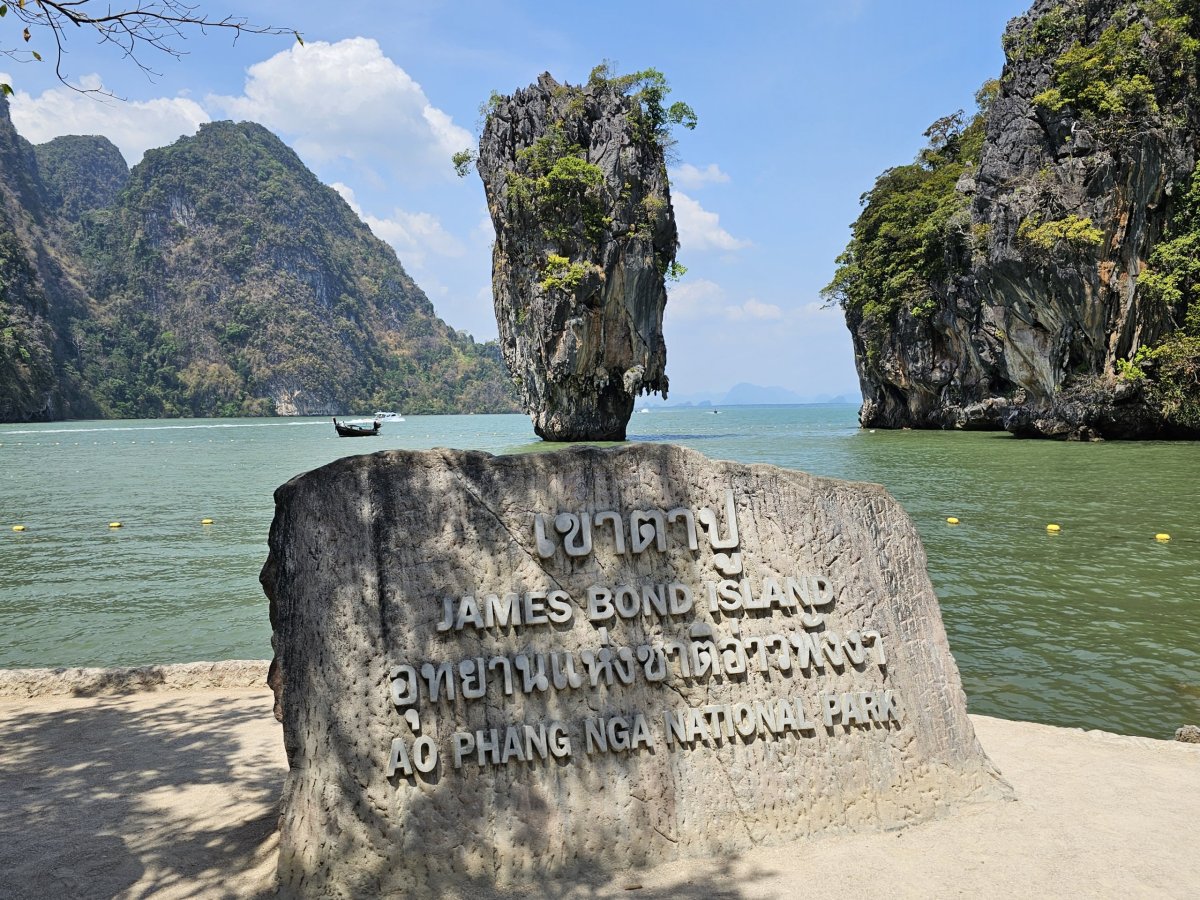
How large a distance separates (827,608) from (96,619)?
30.2ft

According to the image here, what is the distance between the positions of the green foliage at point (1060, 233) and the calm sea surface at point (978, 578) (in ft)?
30.6

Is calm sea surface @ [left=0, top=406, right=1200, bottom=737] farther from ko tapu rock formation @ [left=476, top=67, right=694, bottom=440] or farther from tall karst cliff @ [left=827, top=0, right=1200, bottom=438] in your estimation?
ko tapu rock formation @ [left=476, top=67, right=694, bottom=440]

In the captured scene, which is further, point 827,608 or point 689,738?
point 827,608

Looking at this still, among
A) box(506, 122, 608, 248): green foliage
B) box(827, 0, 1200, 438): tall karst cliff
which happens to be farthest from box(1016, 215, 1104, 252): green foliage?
box(506, 122, 608, 248): green foliage

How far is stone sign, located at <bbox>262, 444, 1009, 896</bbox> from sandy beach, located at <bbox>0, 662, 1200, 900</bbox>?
0.21 meters

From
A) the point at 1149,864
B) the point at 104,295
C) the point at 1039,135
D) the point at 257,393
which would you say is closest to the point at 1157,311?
the point at 1039,135

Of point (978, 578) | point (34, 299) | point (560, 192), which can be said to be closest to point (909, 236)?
point (560, 192)

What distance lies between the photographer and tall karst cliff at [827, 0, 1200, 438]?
28.5 metres

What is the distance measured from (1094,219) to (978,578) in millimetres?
25393

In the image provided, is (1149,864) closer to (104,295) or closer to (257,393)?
(257,393)

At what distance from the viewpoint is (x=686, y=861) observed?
3.68 metres

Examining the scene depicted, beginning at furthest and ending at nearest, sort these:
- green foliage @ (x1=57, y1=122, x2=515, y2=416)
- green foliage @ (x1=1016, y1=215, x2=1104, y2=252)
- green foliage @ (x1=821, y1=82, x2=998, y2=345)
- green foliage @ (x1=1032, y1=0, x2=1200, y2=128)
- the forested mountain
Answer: green foliage @ (x1=57, y1=122, x2=515, y2=416)
the forested mountain
green foliage @ (x1=821, y1=82, x2=998, y2=345)
green foliage @ (x1=1016, y1=215, x2=1104, y2=252)
green foliage @ (x1=1032, y1=0, x2=1200, y2=128)

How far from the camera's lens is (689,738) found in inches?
152

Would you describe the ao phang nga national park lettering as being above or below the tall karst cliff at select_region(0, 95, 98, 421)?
below
